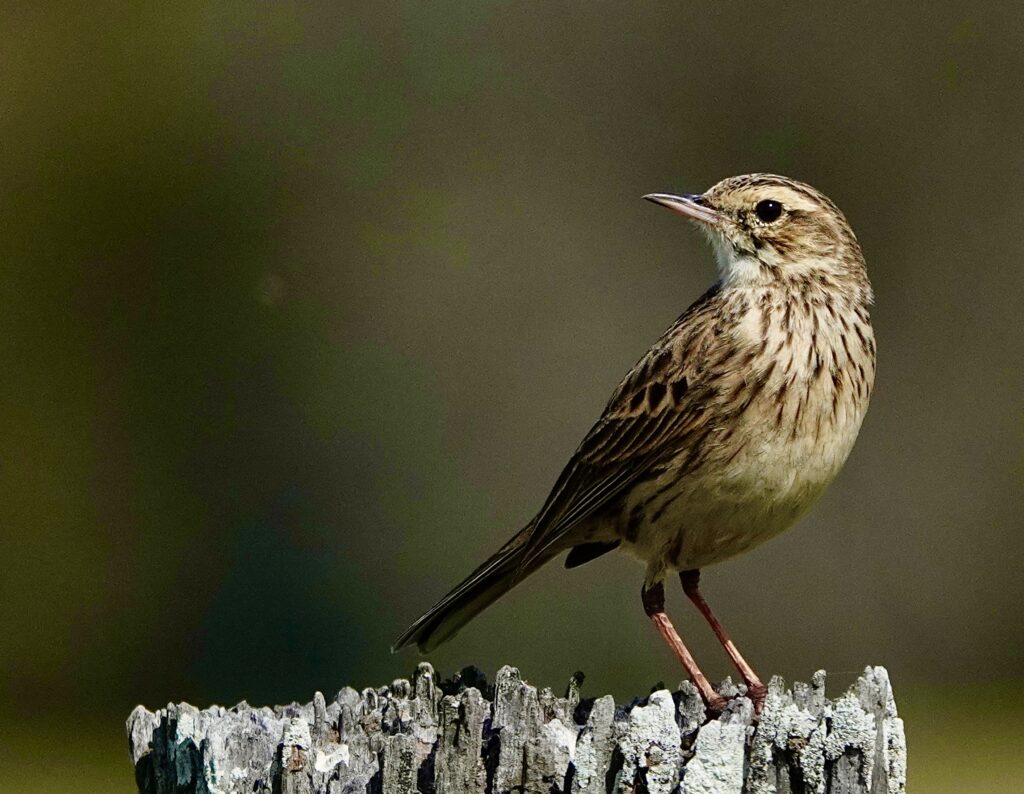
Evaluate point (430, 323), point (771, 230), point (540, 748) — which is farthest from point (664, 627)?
point (430, 323)

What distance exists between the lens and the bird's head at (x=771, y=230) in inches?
259

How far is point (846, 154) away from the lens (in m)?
12.7

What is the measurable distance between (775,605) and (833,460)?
5484 mm

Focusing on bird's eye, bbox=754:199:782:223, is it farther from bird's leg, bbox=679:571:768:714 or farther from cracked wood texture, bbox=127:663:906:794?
cracked wood texture, bbox=127:663:906:794

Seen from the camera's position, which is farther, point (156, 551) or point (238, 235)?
point (238, 235)

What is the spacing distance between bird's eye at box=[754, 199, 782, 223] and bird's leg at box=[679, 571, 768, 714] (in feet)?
4.84

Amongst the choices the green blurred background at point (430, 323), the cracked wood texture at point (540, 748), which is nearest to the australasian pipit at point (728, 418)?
the cracked wood texture at point (540, 748)

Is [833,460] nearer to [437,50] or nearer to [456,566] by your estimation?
[456,566]

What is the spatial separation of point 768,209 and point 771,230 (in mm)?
102

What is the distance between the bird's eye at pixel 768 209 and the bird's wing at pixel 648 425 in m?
0.34

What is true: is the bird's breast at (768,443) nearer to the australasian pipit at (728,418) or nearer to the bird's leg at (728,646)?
the australasian pipit at (728,418)

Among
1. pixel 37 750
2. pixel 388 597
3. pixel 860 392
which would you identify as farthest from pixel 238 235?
pixel 860 392

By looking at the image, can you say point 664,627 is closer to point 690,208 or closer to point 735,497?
point 735,497

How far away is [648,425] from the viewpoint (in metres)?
6.38
